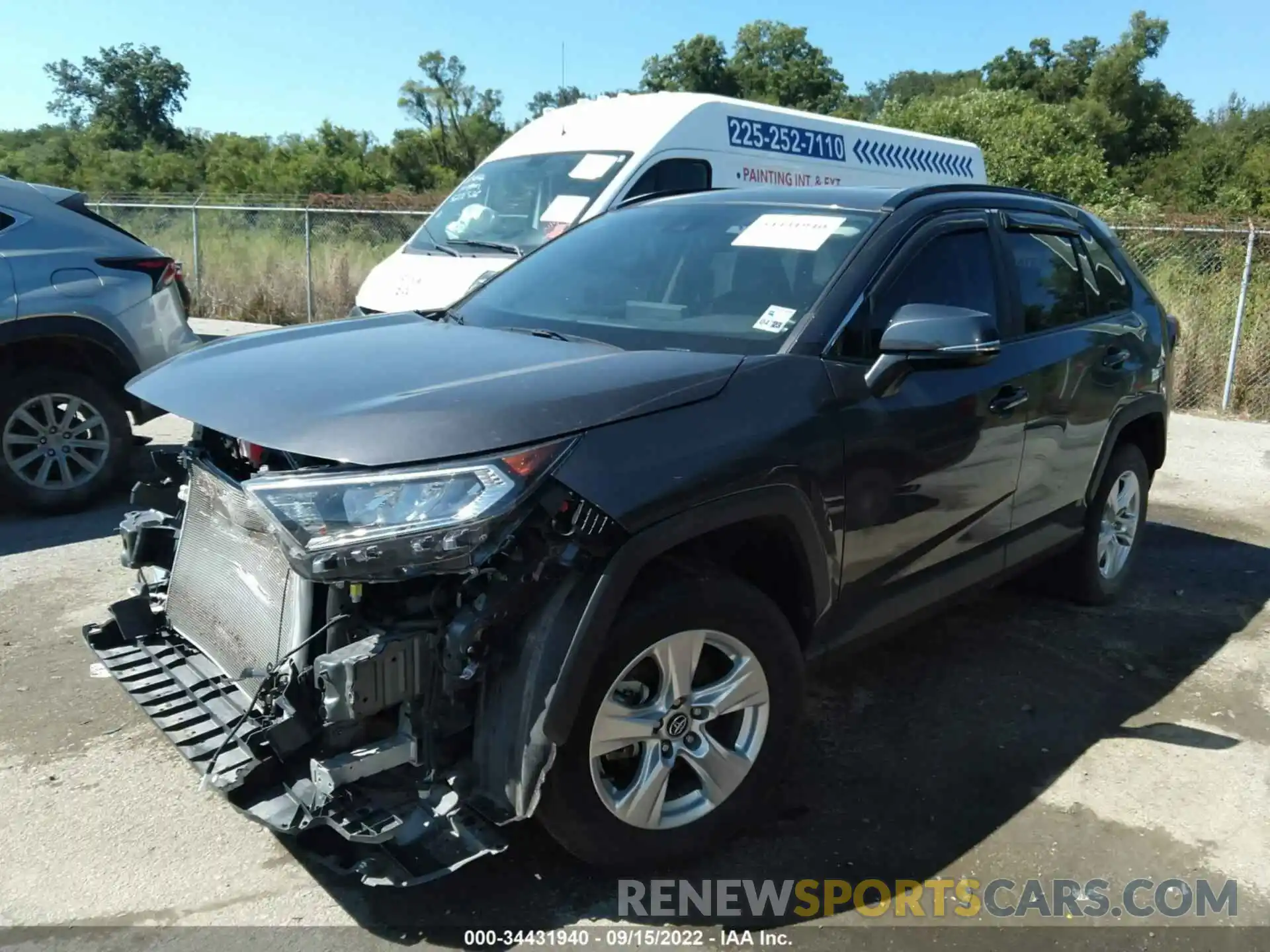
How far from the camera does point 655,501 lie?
2473mm

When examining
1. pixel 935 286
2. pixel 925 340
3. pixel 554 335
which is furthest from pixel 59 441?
pixel 925 340

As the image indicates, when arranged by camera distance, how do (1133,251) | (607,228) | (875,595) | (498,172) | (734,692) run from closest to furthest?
(734,692) < (875,595) < (607,228) < (498,172) < (1133,251)

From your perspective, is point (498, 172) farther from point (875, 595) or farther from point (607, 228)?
point (875, 595)

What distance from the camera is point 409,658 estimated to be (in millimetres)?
2301

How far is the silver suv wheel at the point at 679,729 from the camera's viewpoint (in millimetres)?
2586

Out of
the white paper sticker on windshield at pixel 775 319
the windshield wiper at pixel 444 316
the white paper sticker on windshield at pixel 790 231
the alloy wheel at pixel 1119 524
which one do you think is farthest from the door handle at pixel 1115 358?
the windshield wiper at pixel 444 316

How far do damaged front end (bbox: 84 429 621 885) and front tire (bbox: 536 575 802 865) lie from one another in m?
0.19

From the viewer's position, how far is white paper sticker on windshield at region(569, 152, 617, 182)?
8398mm

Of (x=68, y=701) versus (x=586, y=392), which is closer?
(x=586, y=392)

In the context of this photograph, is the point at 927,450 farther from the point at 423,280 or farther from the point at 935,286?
the point at 423,280

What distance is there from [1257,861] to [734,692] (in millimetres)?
1677

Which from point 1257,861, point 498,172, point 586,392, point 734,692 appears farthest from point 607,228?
point 498,172

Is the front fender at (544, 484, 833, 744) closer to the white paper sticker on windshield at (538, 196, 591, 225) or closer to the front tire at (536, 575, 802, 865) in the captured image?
the front tire at (536, 575, 802, 865)

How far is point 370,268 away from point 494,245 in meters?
8.00
